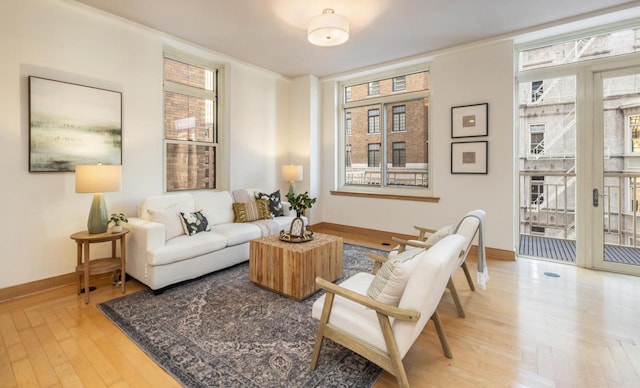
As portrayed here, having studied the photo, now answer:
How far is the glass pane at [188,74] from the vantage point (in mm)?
4152

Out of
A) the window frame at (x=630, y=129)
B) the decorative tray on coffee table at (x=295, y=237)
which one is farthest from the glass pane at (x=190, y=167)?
the window frame at (x=630, y=129)

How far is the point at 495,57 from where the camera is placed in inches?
158

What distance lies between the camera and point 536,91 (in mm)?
4004

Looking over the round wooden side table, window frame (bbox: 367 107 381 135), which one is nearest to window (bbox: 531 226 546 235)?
window frame (bbox: 367 107 381 135)

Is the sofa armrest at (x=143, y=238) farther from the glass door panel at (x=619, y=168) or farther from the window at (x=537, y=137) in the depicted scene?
the glass door panel at (x=619, y=168)

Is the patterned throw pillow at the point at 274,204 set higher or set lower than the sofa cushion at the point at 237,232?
higher

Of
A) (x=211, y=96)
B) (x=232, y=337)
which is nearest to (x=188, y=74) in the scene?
(x=211, y=96)

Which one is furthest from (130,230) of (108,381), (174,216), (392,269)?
(392,269)

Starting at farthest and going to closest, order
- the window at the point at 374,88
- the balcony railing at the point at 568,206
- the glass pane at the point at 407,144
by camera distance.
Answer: the window at the point at 374,88, the glass pane at the point at 407,144, the balcony railing at the point at 568,206

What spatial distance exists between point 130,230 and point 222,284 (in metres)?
1.13

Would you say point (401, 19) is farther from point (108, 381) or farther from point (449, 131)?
point (108, 381)

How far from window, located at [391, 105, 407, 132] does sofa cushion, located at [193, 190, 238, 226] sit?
3.12 meters

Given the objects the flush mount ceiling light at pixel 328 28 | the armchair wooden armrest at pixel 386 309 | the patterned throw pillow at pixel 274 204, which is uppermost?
the flush mount ceiling light at pixel 328 28

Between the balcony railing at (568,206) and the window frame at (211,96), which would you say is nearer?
the balcony railing at (568,206)
